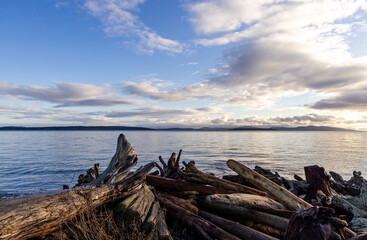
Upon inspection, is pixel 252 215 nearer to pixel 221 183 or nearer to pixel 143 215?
pixel 221 183

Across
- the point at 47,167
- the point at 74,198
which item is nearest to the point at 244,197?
the point at 74,198

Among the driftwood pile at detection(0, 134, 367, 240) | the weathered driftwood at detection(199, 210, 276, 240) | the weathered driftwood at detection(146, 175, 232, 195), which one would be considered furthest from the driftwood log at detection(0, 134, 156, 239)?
the weathered driftwood at detection(199, 210, 276, 240)

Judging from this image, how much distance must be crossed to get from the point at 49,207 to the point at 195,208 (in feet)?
11.1

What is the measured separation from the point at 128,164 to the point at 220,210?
118 inches

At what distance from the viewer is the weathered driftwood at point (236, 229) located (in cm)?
450

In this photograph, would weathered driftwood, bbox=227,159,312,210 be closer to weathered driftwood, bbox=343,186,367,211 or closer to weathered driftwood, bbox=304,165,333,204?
weathered driftwood, bbox=304,165,333,204

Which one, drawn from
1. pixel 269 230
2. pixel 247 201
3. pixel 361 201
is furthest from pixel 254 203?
pixel 361 201

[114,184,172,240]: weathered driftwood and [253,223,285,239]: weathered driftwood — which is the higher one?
[114,184,172,240]: weathered driftwood

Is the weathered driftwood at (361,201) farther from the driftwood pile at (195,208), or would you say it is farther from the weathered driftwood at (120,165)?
the weathered driftwood at (120,165)

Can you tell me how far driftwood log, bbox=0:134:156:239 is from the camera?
3.48 meters

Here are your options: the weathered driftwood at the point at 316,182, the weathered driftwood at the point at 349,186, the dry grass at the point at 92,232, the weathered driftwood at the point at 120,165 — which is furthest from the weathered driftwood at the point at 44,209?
the weathered driftwood at the point at 349,186

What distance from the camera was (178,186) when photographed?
A: 7.15 m

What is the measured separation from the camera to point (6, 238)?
3.33 meters

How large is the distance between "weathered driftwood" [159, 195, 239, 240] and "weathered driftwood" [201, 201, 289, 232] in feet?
2.37
